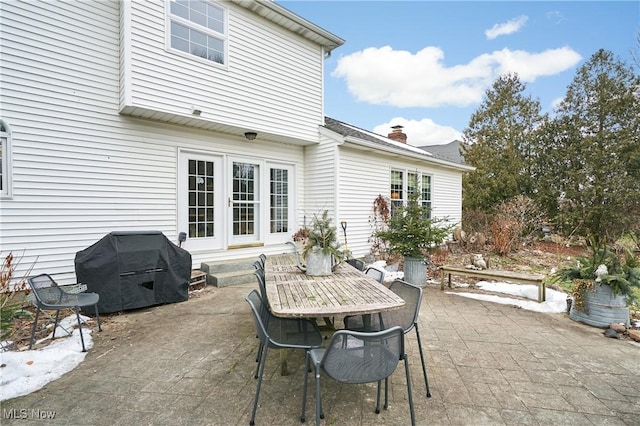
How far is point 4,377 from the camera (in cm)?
262

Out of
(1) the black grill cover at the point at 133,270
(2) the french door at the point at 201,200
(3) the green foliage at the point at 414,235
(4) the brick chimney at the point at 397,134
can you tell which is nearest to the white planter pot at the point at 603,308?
(3) the green foliage at the point at 414,235

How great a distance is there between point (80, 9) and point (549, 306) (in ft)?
28.7

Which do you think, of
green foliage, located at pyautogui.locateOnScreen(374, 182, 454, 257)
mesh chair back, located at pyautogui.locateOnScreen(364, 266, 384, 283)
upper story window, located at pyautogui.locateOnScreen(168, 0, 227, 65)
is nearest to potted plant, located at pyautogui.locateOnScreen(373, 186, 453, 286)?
green foliage, located at pyautogui.locateOnScreen(374, 182, 454, 257)

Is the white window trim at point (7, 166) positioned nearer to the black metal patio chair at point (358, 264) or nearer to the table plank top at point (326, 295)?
the table plank top at point (326, 295)

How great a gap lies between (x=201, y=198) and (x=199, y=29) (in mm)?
3252

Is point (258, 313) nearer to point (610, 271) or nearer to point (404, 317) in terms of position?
point (404, 317)

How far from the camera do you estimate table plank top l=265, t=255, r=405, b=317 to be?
216 centimetres

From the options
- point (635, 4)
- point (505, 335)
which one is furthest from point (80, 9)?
point (635, 4)

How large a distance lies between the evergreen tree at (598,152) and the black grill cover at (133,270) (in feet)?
42.4

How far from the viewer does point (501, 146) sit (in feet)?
48.5

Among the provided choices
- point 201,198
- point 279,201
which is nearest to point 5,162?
point 201,198

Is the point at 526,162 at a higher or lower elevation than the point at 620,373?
higher

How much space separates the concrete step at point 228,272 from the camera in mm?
6035

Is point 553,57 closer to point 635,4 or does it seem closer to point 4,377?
point 635,4
